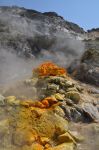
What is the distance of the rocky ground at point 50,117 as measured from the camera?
15266 millimetres

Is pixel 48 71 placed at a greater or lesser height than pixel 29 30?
lesser

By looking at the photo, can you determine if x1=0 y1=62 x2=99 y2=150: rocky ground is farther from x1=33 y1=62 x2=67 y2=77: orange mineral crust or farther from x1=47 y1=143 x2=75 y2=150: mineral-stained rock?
x1=33 y1=62 x2=67 y2=77: orange mineral crust

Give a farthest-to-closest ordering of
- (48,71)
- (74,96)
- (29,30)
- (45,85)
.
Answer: (29,30), (48,71), (45,85), (74,96)

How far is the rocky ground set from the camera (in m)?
15.3

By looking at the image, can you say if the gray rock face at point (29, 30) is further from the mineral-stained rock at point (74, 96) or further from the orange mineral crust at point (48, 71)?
the mineral-stained rock at point (74, 96)

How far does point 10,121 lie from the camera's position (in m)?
16.3

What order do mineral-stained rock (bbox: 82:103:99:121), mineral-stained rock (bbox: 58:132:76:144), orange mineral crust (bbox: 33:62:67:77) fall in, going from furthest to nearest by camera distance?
orange mineral crust (bbox: 33:62:67:77) → mineral-stained rock (bbox: 82:103:99:121) → mineral-stained rock (bbox: 58:132:76:144)

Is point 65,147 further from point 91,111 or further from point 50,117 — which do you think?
point 91,111

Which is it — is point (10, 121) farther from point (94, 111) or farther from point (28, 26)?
point (28, 26)

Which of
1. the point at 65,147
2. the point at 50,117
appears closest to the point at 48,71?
the point at 50,117

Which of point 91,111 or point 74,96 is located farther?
point 74,96

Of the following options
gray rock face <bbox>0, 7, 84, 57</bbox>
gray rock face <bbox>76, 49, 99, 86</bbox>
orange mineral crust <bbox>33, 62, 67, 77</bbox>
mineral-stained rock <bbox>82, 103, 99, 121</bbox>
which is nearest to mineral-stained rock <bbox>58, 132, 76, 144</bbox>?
mineral-stained rock <bbox>82, 103, 99, 121</bbox>

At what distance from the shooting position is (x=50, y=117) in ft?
56.4

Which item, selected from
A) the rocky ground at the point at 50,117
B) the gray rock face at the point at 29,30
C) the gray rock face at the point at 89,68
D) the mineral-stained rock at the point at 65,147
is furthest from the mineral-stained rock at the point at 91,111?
the gray rock face at the point at 29,30
